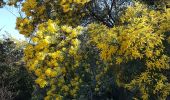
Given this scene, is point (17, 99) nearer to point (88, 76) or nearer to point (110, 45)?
point (88, 76)

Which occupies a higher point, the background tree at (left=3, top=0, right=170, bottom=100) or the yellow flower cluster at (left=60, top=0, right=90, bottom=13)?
the yellow flower cluster at (left=60, top=0, right=90, bottom=13)

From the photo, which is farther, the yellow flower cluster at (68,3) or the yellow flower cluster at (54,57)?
the yellow flower cluster at (68,3)

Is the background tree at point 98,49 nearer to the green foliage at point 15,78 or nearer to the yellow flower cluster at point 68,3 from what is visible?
the yellow flower cluster at point 68,3

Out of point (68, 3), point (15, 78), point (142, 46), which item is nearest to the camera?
point (142, 46)

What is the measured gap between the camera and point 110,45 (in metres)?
8.66

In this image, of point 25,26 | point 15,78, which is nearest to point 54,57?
point 25,26

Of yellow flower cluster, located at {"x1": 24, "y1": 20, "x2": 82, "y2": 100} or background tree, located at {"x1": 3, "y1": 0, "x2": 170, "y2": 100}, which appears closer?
background tree, located at {"x1": 3, "y1": 0, "x2": 170, "y2": 100}

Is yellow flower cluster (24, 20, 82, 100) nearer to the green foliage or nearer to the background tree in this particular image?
the background tree

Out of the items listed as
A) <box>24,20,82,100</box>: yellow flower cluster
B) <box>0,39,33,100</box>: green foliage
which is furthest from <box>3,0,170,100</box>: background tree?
<box>0,39,33,100</box>: green foliage

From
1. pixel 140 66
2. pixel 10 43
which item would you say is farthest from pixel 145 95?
pixel 10 43

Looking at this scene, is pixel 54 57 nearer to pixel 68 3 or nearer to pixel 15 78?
pixel 68 3

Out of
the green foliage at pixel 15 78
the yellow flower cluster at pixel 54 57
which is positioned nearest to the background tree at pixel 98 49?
the yellow flower cluster at pixel 54 57

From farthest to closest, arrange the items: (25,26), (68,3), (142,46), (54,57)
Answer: (25,26), (68,3), (54,57), (142,46)

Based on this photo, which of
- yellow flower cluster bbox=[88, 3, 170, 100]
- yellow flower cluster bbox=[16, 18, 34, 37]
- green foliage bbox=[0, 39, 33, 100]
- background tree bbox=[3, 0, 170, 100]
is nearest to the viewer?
yellow flower cluster bbox=[88, 3, 170, 100]
